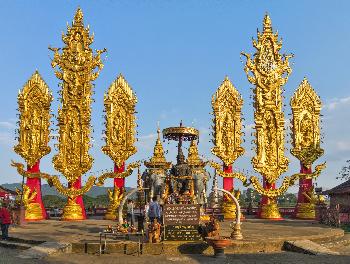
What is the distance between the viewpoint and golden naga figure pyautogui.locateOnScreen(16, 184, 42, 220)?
25.3 meters

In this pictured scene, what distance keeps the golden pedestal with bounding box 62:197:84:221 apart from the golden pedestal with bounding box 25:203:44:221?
1.64 metres

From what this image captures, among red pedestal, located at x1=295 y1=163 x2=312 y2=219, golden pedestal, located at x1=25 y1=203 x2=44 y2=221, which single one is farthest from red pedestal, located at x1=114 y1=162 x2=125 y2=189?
red pedestal, located at x1=295 y1=163 x2=312 y2=219

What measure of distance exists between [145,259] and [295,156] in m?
17.2

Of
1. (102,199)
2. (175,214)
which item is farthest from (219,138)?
(102,199)

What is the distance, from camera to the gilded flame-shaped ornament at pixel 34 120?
27016 mm

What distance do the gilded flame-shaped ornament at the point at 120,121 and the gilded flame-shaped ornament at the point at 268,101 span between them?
27.3ft

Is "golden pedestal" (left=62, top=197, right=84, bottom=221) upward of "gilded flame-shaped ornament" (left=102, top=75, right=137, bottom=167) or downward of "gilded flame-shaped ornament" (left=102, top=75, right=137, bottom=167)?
downward

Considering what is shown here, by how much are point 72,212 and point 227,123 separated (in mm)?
11961

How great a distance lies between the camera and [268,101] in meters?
28.2

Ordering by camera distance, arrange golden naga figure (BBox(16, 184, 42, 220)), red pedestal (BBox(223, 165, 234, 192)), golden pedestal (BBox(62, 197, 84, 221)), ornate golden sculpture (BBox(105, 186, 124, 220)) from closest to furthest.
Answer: golden naga figure (BBox(16, 184, 42, 220)) → golden pedestal (BBox(62, 197, 84, 221)) → ornate golden sculpture (BBox(105, 186, 124, 220)) → red pedestal (BBox(223, 165, 234, 192))

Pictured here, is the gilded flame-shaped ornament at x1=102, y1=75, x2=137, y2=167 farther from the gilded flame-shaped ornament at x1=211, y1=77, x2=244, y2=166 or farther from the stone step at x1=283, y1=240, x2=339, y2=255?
the stone step at x1=283, y1=240, x2=339, y2=255

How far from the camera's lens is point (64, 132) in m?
27.4

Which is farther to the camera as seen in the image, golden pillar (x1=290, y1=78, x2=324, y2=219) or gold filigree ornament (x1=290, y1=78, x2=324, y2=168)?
gold filigree ornament (x1=290, y1=78, x2=324, y2=168)

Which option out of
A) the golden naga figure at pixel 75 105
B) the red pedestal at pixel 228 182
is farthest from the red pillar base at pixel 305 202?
the golden naga figure at pixel 75 105
